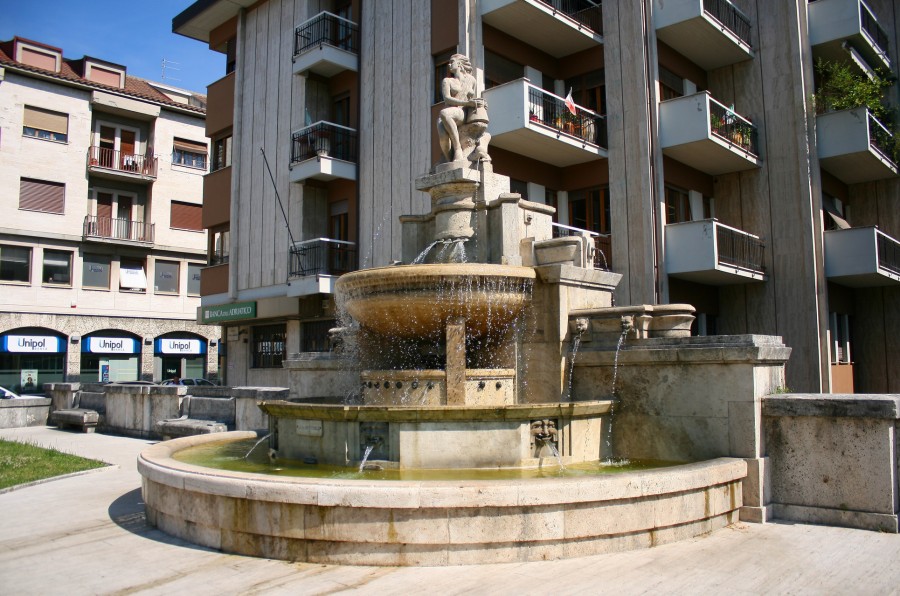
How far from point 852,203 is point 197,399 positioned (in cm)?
1997

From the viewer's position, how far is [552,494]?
560cm

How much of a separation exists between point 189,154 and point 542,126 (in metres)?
27.1

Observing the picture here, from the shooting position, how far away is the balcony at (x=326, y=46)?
20484 mm

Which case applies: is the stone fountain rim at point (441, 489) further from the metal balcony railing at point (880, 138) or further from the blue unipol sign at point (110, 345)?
the blue unipol sign at point (110, 345)

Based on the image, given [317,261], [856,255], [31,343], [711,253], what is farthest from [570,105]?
[31,343]

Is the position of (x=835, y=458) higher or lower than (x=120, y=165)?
lower

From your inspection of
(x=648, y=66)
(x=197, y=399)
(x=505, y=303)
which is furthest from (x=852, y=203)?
(x=197, y=399)

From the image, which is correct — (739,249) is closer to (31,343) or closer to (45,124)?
(31,343)

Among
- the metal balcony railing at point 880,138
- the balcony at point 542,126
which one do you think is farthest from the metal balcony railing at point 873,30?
the balcony at point 542,126

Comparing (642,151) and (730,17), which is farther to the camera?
(730,17)

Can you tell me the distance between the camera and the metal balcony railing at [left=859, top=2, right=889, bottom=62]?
20359 millimetres

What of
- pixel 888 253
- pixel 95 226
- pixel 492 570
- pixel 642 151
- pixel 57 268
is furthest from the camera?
pixel 95 226

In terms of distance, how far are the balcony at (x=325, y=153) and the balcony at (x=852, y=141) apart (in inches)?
496

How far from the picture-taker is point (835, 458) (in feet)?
22.6
